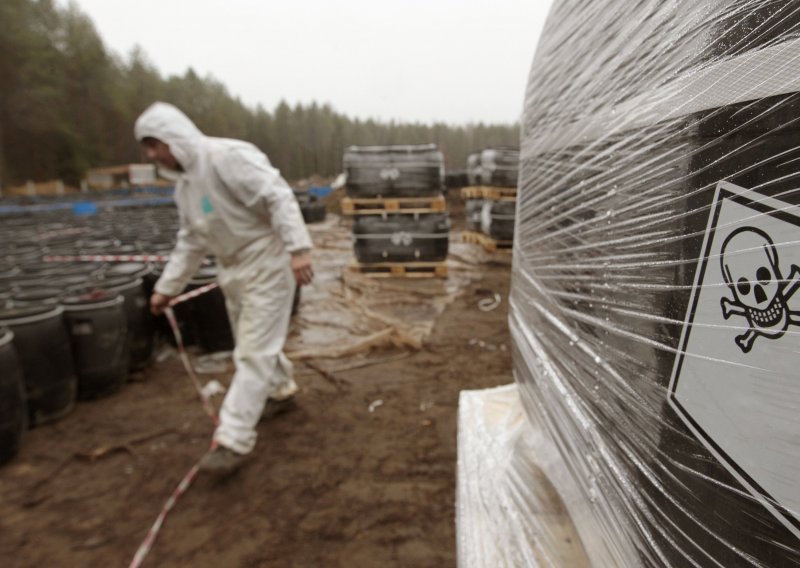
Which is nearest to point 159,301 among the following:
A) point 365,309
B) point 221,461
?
point 221,461

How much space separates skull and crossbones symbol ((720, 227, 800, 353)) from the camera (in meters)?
0.39

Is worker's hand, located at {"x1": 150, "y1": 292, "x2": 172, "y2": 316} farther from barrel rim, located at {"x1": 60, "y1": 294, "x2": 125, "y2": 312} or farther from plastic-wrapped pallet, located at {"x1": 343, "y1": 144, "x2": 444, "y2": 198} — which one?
plastic-wrapped pallet, located at {"x1": 343, "y1": 144, "x2": 444, "y2": 198}

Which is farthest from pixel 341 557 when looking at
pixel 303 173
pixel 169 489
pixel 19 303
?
pixel 303 173

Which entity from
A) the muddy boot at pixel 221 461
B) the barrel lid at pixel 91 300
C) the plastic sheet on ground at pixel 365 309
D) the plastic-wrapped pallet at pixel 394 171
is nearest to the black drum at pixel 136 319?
the barrel lid at pixel 91 300

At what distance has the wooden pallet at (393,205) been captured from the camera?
6.96m

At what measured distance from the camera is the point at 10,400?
8.99 feet

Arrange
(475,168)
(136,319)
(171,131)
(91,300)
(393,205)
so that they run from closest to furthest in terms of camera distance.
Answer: (171,131)
(91,300)
(136,319)
(393,205)
(475,168)

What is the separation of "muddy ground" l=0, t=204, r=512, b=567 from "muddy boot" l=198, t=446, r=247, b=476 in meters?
0.10

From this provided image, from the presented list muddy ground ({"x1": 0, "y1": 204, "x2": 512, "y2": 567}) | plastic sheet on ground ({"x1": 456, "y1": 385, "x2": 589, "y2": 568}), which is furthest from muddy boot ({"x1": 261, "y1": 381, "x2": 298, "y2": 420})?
plastic sheet on ground ({"x1": 456, "y1": 385, "x2": 589, "y2": 568})

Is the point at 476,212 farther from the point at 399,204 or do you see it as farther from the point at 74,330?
the point at 74,330

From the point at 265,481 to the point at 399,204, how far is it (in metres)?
5.02

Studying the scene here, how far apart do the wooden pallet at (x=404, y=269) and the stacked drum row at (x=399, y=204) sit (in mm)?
16

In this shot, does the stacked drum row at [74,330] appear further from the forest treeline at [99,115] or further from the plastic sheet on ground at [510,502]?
the forest treeline at [99,115]

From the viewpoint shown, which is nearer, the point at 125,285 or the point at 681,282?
the point at 681,282
